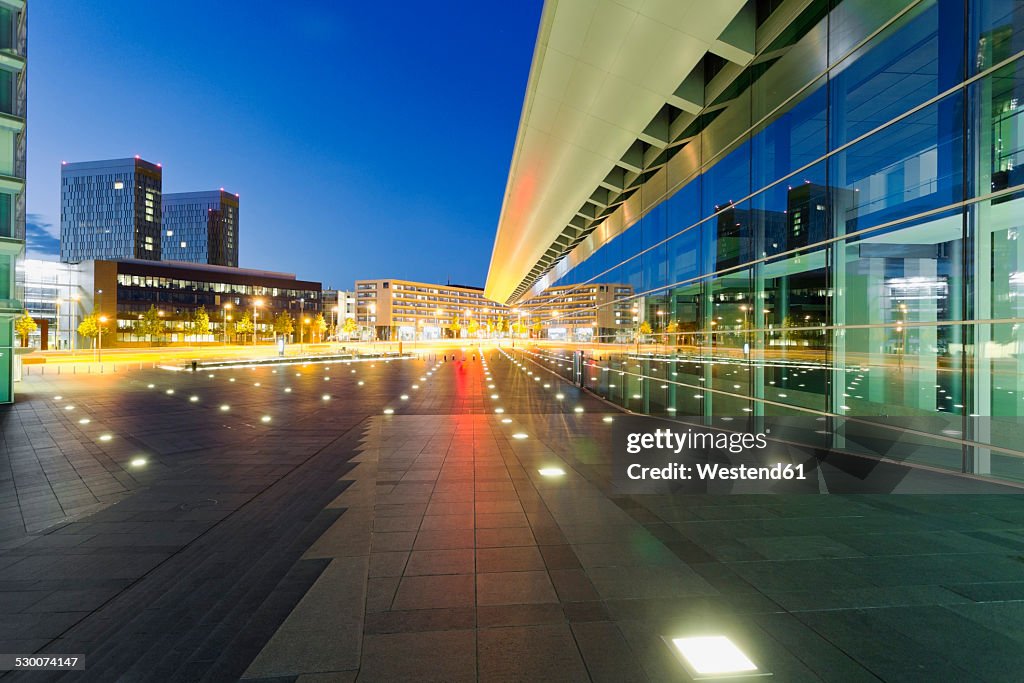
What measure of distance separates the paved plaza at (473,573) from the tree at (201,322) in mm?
102989

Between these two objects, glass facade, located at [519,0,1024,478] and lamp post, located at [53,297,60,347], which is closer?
glass facade, located at [519,0,1024,478]

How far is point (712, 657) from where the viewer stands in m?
3.41

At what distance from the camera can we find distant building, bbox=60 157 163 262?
165250 millimetres

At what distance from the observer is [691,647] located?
3.53 metres

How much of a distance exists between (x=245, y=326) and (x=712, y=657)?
115 meters

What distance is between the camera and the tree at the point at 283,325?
112m

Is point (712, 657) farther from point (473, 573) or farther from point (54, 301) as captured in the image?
point (54, 301)

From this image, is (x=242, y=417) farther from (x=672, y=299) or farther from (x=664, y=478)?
(x=672, y=299)

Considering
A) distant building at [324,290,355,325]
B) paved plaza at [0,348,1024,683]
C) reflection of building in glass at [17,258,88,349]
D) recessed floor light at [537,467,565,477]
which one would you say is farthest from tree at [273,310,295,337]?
recessed floor light at [537,467,565,477]

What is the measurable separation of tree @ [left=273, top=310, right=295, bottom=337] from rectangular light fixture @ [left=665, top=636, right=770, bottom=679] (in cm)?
11783

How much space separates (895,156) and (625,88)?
5.23 m

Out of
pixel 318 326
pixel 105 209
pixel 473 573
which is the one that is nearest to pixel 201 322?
pixel 318 326

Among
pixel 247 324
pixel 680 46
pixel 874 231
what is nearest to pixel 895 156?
pixel 874 231

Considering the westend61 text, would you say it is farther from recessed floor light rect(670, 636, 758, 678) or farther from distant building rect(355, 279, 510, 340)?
distant building rect(355, 279, 510, 340)
